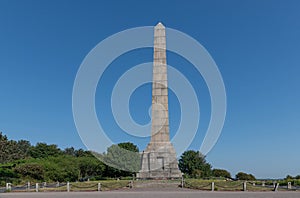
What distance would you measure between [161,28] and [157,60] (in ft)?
10.8

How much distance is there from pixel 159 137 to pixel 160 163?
7.58 feet

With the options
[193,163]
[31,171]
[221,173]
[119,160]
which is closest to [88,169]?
[119,160]

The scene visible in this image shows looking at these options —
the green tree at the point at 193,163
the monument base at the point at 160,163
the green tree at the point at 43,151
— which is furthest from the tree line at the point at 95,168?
the green tree at the point at 43,151

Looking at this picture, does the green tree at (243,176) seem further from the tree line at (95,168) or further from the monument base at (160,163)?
the monument base at (160,163)

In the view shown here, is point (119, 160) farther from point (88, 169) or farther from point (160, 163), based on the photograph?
point (160, 163)

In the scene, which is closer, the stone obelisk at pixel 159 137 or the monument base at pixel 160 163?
the monument base at pixel 160 163

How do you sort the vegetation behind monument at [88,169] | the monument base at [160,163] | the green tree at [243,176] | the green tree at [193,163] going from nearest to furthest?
the monument base at [160,163], the vegetation behind monument at [88,169], the green tree at [193,163], the green tree at [243,176]

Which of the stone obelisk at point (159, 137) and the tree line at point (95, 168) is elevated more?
the stone obelisk at point (159, 137)

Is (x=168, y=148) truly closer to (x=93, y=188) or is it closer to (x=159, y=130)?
(x=159, y=130)

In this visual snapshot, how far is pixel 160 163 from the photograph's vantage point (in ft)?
94.0

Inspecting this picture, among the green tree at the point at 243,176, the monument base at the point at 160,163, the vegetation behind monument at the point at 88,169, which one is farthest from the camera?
the green tree at the point at 243,176

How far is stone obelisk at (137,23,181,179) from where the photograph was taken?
28516 mm

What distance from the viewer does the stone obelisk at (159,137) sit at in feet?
93.6

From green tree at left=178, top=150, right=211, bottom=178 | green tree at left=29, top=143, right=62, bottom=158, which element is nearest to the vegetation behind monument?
green tree at left=178, top=150, right=211, bottom=178
